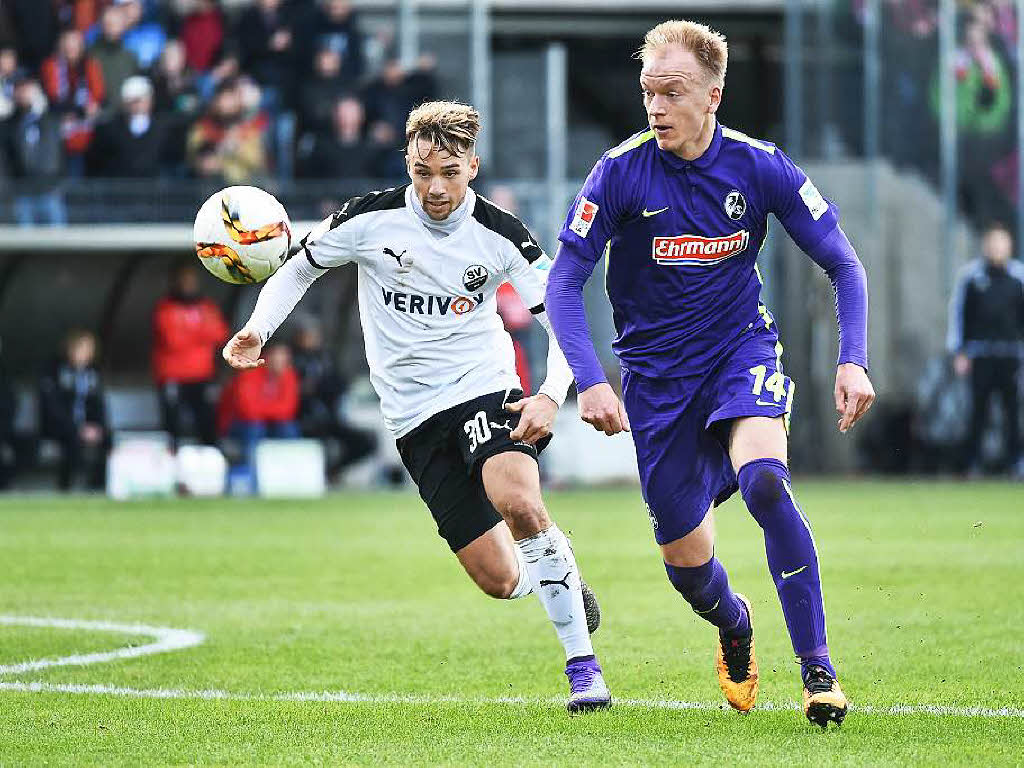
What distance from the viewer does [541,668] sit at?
7.43m

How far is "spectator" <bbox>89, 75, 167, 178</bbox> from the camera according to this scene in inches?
741

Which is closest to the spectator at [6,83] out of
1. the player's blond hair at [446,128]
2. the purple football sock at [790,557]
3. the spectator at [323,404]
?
the spectator at [323,404]

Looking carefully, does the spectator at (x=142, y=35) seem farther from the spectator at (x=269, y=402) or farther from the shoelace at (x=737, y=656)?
the shoelace at (x=737, y=656)

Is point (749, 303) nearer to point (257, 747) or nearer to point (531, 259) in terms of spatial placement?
point (531, 259)

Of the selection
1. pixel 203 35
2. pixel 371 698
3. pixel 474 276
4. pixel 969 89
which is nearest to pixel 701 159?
pixel 474 276

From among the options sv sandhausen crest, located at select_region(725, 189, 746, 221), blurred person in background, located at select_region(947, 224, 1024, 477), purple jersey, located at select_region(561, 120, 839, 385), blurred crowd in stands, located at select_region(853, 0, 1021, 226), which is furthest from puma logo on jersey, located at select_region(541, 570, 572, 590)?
blurred crowd in stands, located at select_region(853, 0, 1021, 226)

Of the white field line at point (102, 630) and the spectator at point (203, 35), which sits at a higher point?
the spectator at point (203, 35)

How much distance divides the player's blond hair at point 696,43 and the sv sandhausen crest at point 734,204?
1.17ft

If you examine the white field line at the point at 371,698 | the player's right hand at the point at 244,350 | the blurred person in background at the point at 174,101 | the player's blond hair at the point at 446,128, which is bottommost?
the white field line at the point at 371,698

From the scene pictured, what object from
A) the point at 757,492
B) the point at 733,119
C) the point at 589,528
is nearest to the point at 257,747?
the point at 757,492

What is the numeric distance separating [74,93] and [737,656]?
14.2 m

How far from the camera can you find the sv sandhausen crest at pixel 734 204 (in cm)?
617

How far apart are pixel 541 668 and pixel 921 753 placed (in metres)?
2.28

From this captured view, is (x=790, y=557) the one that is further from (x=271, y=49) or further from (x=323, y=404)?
(x=271, y=49)
